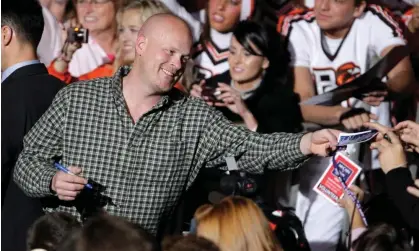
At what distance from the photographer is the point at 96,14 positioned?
18.5 ft

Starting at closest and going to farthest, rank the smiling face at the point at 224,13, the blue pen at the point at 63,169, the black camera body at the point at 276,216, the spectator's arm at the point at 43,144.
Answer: the blue pen at the point at 63,169 < the spectator's arm at the point at 43,144 < the black camera body at the point at 276,216 < the smiling face at the point at 224,13

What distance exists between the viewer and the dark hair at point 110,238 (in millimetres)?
2426

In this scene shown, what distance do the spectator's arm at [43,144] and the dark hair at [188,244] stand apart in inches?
50.1

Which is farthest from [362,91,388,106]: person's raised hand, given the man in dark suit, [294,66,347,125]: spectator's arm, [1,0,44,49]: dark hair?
[1,0,44,49]: dark hair

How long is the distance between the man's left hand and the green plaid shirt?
0.15m

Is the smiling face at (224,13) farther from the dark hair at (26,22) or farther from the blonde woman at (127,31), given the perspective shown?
the dark hair at (26,22)

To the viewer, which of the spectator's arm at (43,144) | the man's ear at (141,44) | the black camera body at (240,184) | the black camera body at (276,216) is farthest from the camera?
the black camera body at (240,184)

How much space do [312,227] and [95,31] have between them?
1679 mm

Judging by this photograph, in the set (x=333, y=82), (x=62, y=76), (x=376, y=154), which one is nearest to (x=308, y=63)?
(x=333, y=82)

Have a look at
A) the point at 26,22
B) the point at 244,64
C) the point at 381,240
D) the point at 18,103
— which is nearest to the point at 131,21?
the point at 244,64

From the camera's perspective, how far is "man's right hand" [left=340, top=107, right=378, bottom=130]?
5309 millimetres

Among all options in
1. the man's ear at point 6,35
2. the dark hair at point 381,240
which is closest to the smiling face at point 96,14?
the man's ear at point 6,35

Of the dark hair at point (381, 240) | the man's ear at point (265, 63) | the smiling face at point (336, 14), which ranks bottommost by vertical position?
the dark hair at point (381, 240)

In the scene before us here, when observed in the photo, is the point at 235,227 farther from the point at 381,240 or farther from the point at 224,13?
the point at 224,13
